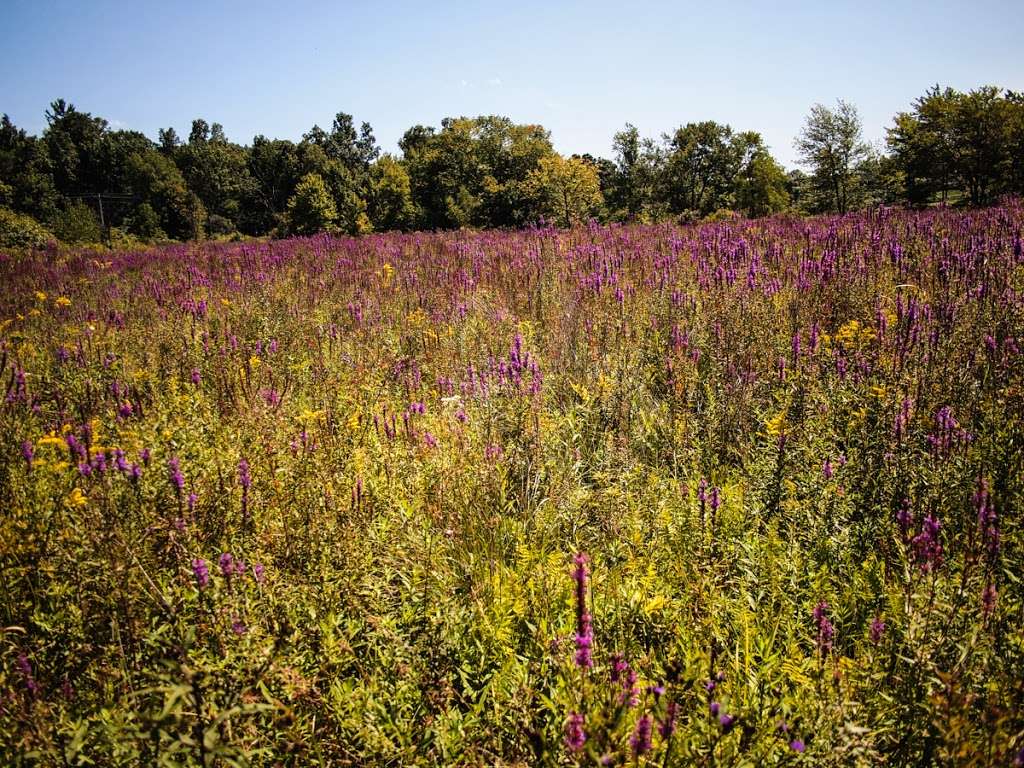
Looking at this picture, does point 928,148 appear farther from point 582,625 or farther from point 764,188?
point 582,625

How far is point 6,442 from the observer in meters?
2.92

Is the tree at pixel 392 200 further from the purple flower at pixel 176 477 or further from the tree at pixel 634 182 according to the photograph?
the purple flower at pixel 176 477

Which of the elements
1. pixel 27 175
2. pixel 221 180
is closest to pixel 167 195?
pixel 221 180

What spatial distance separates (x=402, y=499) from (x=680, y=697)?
1.72 m

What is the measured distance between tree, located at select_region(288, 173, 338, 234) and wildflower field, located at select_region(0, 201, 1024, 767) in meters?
30.3

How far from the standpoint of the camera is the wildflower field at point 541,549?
1559 millimetres

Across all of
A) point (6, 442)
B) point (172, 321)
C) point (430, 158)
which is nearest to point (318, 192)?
point (430, 158)

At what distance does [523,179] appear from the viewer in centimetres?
3694

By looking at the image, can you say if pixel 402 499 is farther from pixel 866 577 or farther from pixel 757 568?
pixel 866 577

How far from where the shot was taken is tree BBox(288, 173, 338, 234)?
107 ft

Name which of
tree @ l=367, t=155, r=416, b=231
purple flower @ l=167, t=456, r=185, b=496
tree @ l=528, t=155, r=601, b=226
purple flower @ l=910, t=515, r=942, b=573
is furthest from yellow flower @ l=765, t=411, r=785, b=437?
tree @ l=367, t=155, r=416, b=231

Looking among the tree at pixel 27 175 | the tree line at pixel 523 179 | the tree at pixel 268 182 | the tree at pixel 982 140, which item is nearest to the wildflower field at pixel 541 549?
the tree line at pixel 523 179

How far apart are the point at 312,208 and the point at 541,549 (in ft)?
115

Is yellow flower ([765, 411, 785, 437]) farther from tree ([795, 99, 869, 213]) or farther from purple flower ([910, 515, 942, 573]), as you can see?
tree ([795, 99, 869, 213])
